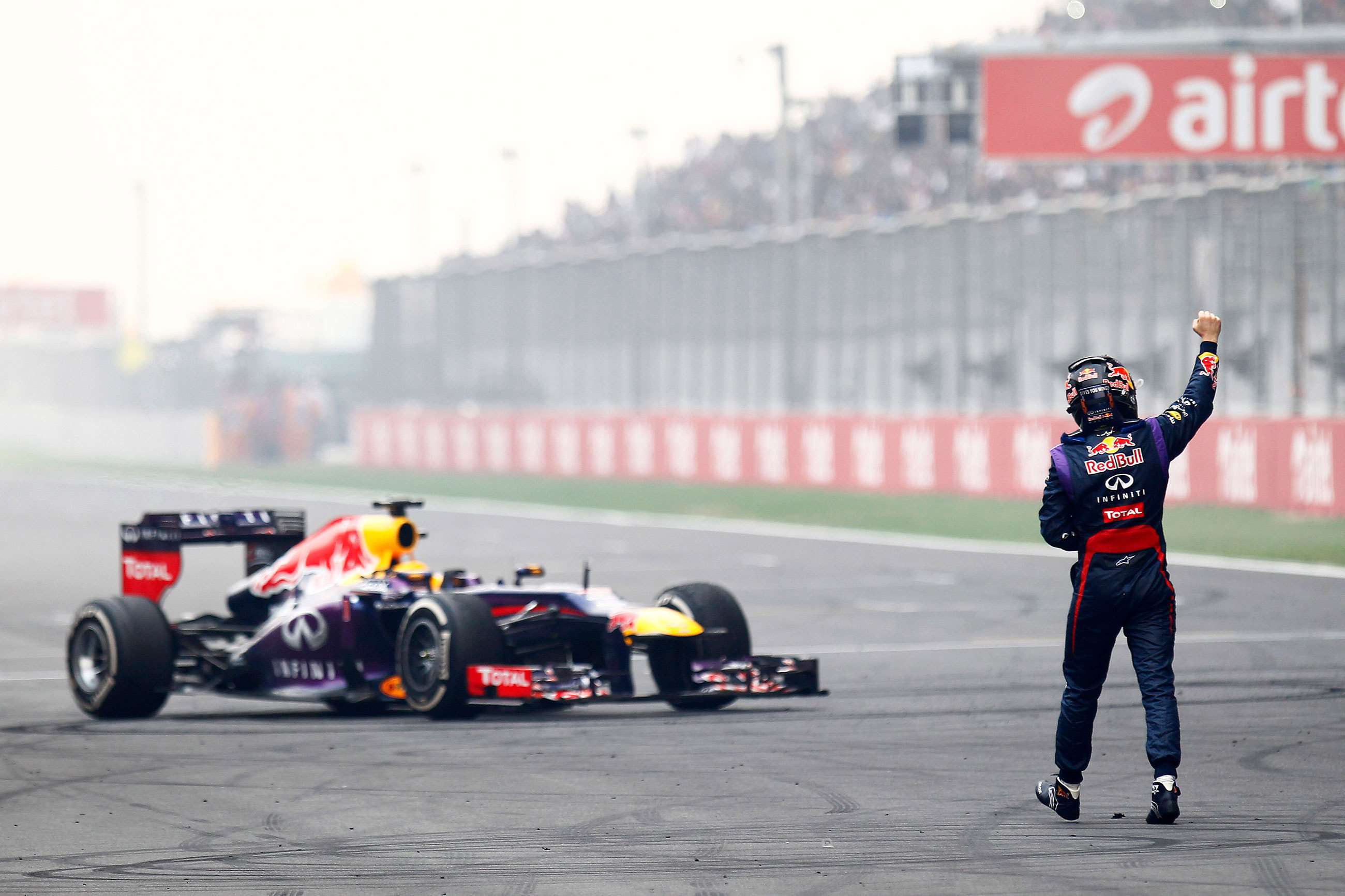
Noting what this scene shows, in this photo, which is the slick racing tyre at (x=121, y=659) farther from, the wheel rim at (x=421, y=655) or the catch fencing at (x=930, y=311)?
the catch fencing at (x=930, y=311)

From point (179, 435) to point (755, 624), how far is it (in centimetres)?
4206

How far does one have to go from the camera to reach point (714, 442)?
33.3m

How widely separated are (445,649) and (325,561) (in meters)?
1.43

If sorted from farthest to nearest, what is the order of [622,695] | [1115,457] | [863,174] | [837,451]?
[863,174]
[837,451]
[622,695]
[1115,457]

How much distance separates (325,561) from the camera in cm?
1122

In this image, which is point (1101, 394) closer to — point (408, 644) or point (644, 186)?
point (408, 644)

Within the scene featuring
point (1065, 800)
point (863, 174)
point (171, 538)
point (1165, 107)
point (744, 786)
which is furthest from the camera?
point (863, 174)

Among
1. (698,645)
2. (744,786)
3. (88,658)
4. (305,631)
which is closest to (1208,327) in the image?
(744,786)

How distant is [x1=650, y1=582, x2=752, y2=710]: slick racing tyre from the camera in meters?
10.5

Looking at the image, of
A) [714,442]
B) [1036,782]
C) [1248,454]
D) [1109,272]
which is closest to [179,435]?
[714,442]

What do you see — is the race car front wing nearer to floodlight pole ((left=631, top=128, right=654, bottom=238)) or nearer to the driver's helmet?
the driver's helmet

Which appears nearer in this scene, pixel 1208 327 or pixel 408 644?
pixel 1208 327

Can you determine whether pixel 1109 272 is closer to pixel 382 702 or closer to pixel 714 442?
pixel 714 442

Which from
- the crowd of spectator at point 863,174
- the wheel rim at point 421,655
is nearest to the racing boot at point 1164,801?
the wheel rim at point 421,655
